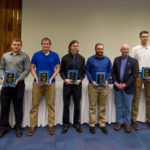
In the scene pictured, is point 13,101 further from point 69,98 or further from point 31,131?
point 69,98

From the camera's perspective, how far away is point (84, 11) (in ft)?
11.8

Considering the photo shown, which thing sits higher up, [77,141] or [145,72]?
[145,72]

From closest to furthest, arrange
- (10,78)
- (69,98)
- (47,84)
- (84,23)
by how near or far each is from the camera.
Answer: (10,78), (47,84), (69,98), (84,23)

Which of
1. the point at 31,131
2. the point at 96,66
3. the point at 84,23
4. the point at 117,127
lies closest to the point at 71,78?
the point at 96,66

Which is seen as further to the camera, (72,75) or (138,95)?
(138,95)

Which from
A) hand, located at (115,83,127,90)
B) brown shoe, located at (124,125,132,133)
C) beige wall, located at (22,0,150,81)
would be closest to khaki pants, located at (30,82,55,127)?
hand, located at (115,83,127,90)

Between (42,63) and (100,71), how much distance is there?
1.03 metres

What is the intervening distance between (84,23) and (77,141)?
305cm

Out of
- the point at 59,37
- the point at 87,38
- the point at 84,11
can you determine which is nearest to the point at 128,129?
the point at 87,38

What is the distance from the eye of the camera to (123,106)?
8.09 feet

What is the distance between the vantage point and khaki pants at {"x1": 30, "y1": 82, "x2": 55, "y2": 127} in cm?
219

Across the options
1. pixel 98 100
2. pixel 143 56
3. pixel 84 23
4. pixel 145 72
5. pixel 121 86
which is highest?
pixel 84 23

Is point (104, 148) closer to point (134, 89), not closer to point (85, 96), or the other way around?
point (85, 96)

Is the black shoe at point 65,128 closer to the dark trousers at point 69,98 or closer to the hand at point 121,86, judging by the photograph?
the dark trousers at point 69,98
